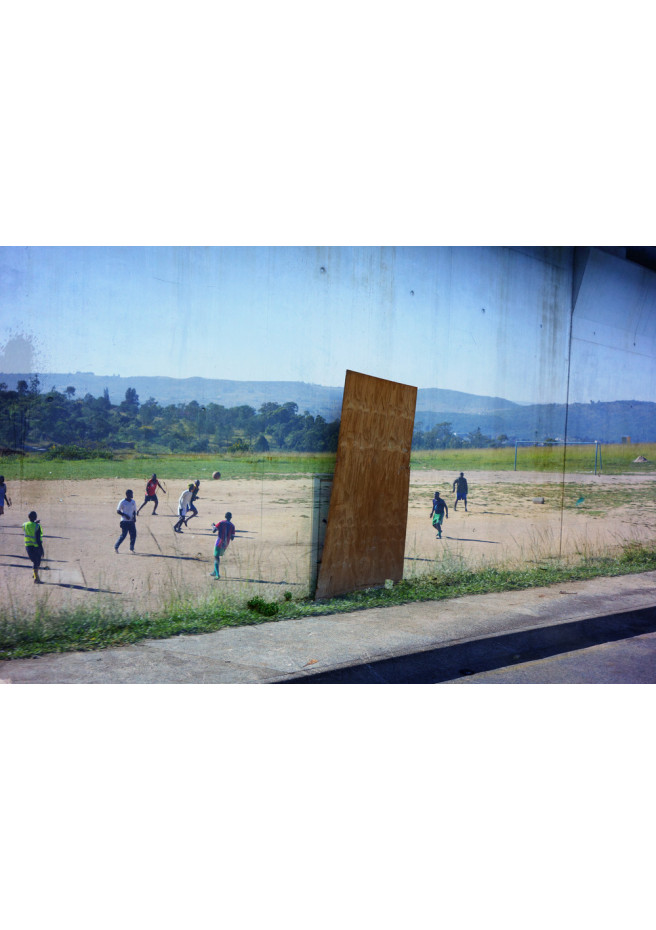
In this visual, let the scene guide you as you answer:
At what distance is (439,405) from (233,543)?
11.1ft

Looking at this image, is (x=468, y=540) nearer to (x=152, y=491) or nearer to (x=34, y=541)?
(x=152, y=491)

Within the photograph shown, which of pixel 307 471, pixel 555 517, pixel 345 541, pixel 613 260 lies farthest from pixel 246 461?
pixel 613 260

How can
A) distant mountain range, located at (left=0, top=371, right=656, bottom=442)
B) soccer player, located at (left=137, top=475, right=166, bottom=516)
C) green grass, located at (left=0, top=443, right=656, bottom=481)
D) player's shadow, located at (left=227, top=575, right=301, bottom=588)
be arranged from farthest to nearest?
player's shadow, located at (left=227, top=575, right=301, bottom=588)
soccer player, located at (left=137, top=475, right=166, bottom=516)
distant mountain range, located at (left=0, top=371, right=656, bottom=442)
green grass, located at (left=0, top=443, right=656, bottom=481)

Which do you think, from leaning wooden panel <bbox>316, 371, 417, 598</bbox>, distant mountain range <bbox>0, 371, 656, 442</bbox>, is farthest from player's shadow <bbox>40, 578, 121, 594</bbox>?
leaning wooden panel <bbox>316, 371, 417, 598</bbox>

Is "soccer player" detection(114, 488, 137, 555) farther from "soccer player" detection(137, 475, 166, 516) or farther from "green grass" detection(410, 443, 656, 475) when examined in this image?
"green grass" detection(410, 443, 656, 475)

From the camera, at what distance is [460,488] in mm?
9289

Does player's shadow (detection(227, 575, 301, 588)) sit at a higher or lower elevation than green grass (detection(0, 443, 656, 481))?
lower

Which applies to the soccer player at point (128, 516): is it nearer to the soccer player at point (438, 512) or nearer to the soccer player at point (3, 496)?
the soccer player at point (3, 496)

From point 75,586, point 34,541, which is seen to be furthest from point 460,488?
point 34,541

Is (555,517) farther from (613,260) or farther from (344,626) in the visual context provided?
(344,626)

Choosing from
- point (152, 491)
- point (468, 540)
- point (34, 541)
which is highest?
point (152, 491)

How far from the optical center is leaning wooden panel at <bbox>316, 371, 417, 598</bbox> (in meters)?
7.83

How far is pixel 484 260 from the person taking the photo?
9297 millimetres

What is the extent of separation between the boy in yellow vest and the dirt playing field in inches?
1.9
